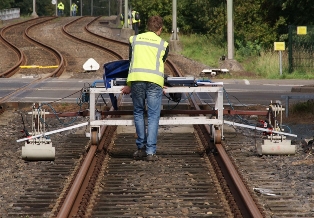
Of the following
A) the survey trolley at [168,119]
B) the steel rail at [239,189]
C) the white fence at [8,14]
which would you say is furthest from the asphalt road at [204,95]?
the white fence at [8,14]

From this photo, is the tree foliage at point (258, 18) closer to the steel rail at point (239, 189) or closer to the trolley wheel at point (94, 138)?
the trolley wheel at point (94, 138)

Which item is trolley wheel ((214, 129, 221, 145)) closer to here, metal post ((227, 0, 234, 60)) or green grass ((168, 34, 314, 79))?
green grass ((168, 34, 314, 79))

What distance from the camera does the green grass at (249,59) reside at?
88.2ft

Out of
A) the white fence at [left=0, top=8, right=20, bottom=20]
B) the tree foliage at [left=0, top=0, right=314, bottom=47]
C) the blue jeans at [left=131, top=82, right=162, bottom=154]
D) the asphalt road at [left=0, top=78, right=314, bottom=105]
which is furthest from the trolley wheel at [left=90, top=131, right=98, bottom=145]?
the white fence at [left=0, top=8, right=20, bottom=20]

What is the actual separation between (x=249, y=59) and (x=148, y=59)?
21.6 metres

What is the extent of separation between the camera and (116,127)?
13.4 m

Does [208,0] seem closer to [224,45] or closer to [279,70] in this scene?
[224,45]

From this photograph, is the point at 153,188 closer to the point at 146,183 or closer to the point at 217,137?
the point at 146,183

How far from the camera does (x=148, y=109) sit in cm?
1057

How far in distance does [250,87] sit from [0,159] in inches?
494

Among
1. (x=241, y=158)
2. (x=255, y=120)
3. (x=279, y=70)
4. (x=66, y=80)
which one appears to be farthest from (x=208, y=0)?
(x=241, y=158)

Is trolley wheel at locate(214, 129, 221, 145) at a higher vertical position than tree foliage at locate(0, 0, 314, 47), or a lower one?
lower

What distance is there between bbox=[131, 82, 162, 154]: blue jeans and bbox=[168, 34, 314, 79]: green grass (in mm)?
15905

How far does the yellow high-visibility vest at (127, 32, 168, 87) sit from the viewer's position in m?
10.4
